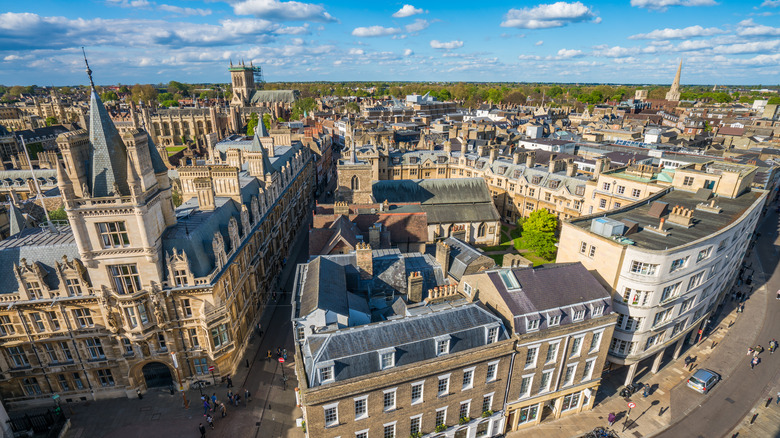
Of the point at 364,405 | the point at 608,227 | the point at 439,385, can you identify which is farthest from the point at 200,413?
the point at 608,227

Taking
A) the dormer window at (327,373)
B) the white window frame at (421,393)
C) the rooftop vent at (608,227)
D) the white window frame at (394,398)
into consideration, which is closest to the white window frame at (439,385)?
the white window frame at (421,393)

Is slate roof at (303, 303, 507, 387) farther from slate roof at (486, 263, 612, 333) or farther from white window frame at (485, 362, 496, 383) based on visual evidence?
slate roof at (486, 263, 612, 333)

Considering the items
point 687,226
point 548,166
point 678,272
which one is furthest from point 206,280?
point 548,166

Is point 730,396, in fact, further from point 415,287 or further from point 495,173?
point 495,173

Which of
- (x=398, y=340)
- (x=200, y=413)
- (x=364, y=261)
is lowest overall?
(x=200, y=413)

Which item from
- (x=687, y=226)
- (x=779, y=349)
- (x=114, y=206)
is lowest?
(x=779, y=349)

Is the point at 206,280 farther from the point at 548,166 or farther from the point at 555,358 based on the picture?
the point at 548,166
